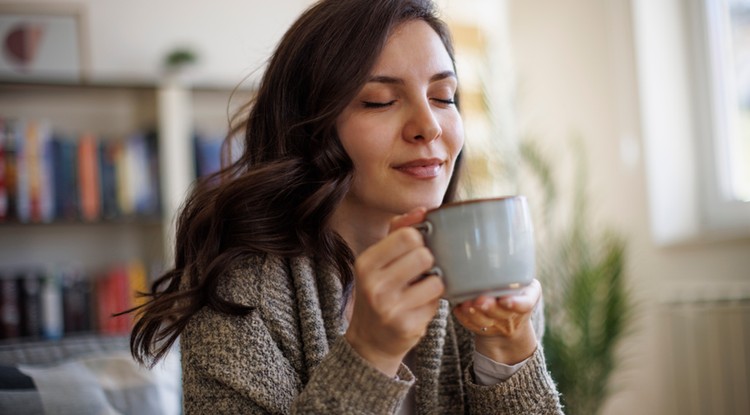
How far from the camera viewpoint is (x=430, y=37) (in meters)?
1.08

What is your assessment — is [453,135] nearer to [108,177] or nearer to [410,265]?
[410,265]

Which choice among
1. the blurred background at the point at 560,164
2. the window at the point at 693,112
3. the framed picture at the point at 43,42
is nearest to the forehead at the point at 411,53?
the blurred background at the point at 560,164

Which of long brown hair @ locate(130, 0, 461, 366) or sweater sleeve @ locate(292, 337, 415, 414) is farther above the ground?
long brown hair @ locate(130, 0, 461, 366)

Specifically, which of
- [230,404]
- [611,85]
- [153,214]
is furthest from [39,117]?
[230,404]

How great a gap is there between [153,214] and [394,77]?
7.35 feet

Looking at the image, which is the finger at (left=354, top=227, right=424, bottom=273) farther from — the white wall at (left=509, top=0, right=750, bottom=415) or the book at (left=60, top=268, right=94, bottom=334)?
the book at (left=60, top=268, right=94, bottom=334)

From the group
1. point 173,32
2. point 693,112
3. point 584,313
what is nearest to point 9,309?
point 173,32

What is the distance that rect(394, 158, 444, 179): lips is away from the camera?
100 centimetres

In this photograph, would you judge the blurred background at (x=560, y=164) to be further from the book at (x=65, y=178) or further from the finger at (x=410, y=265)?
the finger at (x=410, y=265)

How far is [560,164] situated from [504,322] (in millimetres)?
2452

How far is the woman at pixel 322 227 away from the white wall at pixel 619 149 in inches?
68.5

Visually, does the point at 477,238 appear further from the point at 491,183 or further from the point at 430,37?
the point at 491,183

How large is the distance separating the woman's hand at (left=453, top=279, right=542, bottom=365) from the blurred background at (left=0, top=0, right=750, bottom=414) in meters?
1.62

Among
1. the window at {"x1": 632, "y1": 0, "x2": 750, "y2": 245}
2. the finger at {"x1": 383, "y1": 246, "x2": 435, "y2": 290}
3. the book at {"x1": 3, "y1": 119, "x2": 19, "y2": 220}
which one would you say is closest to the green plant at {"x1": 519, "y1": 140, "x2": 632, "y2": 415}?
the window at {"x1": 632, "y1": 0, "x2": 750, "y2": 245}
